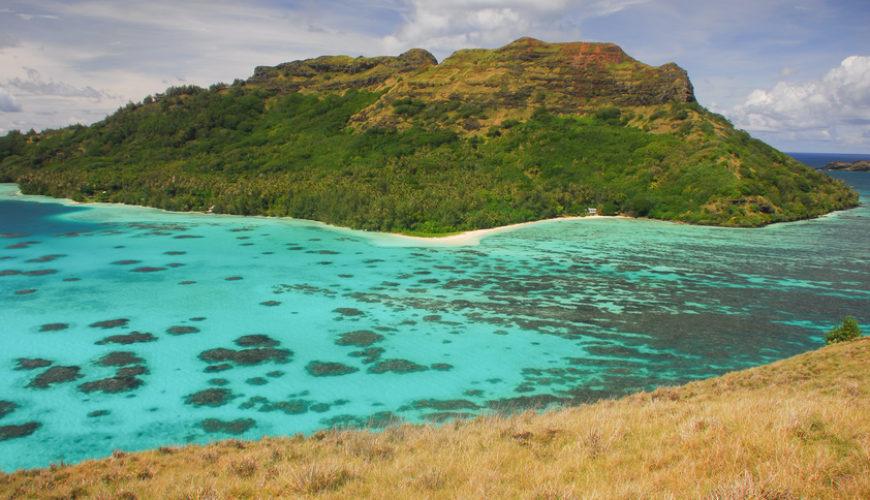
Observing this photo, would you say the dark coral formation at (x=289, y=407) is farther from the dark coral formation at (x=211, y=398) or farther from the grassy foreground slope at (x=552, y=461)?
the grassy foreground slope at (x=552, y=461)

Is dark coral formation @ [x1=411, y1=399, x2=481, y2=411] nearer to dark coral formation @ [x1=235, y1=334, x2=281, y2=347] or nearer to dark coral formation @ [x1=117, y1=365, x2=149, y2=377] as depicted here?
dark coral formation @ [x1=235, y1=334, x2=281, y2=347]

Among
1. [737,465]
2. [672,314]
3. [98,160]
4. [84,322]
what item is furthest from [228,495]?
[98,160]

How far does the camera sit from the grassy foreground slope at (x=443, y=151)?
174ft

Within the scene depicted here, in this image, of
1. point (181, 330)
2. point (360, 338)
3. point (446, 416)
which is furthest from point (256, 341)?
point (446, 416)

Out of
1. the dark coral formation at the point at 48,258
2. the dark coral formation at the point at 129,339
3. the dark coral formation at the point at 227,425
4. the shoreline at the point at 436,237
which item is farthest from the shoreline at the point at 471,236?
the dark coral formation at the point at 227,425

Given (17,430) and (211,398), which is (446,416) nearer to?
(211,398)

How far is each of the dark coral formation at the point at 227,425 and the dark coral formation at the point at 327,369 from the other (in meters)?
3.12

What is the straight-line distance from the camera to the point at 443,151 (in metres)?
71.4

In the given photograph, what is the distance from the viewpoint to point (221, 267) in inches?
1166

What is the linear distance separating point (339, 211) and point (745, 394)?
42366mm

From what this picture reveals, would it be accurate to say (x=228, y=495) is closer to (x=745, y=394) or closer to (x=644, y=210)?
(x=745, y=394)

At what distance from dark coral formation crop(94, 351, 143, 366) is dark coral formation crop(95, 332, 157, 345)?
1088 mm

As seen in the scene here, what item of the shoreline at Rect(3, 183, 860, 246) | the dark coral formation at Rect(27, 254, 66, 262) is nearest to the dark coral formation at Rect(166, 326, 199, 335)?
the dark coral formation at Rect(27, 254, 66, 262)

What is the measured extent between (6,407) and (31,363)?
328 cm
